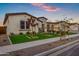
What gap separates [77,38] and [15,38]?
2.03 feet

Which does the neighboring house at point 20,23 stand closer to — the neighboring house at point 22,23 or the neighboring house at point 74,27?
the neighboring house at point 22,23

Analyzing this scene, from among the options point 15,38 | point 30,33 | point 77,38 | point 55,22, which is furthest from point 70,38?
point 15,38

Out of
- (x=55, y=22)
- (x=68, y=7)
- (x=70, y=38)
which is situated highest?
(x=68, y=7)

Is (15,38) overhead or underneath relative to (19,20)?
underneath

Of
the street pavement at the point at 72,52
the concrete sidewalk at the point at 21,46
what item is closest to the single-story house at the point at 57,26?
→ the concrete sidewalk at the point at 21,46

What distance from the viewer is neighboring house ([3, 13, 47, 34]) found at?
7.19 feet

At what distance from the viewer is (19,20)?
2.22 meters

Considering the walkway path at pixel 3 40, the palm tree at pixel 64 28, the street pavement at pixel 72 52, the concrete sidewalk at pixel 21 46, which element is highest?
the palm tree at pixel 64 28

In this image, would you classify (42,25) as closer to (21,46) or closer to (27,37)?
(27,37)

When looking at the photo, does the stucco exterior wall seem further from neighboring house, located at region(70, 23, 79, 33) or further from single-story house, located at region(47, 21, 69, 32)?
neighboring house, located at region(70, 23, 79, 33)

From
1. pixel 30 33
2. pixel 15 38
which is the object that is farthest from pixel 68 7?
pixel 15 38

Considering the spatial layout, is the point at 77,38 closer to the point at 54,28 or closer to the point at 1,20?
the point at 54,28

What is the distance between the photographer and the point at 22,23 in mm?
2234

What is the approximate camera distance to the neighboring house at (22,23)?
7.19ft
